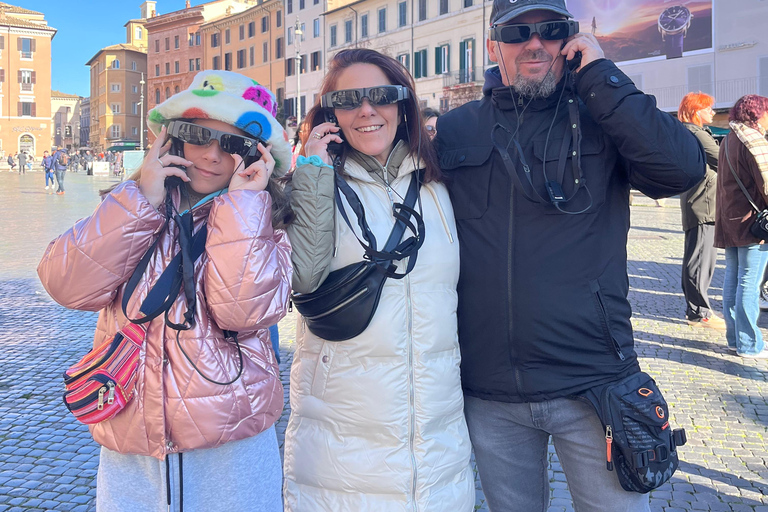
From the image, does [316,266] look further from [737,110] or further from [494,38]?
[737,110]

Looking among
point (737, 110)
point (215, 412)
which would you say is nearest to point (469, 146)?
point (215, 412)

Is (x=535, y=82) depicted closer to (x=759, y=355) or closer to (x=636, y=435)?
(x=636, y=435)

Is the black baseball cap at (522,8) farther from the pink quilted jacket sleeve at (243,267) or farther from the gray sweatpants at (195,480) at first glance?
the gray sweatpants at (195,480)

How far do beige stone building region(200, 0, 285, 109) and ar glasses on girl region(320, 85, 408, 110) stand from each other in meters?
52.9

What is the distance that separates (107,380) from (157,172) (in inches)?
22.1

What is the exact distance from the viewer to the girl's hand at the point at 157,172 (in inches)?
73.1

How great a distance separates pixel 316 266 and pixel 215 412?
18.5 inches

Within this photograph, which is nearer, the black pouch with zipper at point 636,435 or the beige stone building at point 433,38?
the black pouch with zipper at point 636,435

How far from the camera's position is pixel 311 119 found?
2303 mm

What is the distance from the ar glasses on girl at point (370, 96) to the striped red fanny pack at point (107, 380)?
2.96 ft

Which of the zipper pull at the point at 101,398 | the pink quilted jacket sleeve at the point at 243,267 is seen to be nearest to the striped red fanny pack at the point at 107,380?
the zipper pull at the point at 101,398

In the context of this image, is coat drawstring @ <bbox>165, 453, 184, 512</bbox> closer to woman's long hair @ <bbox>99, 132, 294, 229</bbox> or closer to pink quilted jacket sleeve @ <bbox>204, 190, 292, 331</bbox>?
pink quilted jacket sleeve @ <bbox>204, 190, 292, 331</bbox>

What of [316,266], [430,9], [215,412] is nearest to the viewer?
[215,412]

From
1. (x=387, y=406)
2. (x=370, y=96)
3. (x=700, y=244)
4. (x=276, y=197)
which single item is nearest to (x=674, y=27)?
(x=700, y=244)
